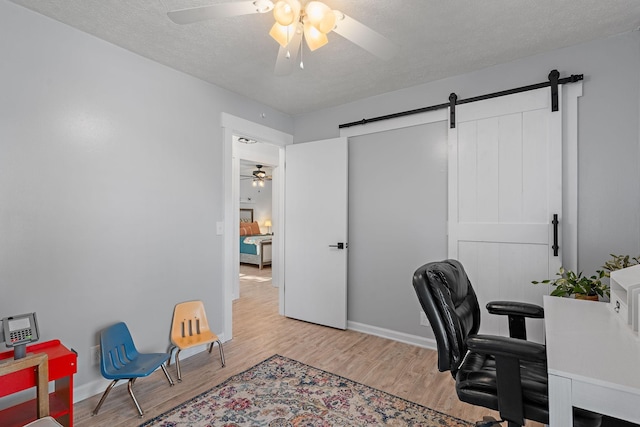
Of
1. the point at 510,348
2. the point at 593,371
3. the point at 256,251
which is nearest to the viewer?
the point at 593,371

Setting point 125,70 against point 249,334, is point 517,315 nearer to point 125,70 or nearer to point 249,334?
point 249,334

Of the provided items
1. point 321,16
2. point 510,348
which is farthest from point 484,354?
point 321,16

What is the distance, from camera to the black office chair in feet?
4.00

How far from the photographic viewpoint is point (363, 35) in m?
1.61

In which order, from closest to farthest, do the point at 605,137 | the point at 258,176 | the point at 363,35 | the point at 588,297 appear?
the point at 363,35 → the point at 588,297 → the point at 605,137 → the point at 258,176

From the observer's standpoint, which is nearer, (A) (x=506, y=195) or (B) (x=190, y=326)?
(A) (x=506, y=195)

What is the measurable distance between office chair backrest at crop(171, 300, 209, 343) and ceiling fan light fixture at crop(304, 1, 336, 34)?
239cm

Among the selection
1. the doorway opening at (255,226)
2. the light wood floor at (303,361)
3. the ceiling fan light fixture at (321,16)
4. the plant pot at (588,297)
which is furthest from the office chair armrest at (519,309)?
the doorway opening at (255,226)

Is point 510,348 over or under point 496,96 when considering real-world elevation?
under

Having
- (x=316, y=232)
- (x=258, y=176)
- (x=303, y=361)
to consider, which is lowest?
(x=303, y=361)

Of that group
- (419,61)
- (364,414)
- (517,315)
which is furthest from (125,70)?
(517,315)

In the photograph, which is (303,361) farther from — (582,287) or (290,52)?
(290,52)

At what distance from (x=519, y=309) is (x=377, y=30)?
1.94 metres

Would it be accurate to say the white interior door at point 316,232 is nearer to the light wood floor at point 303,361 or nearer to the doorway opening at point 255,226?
the light wood floor at point 303,361
